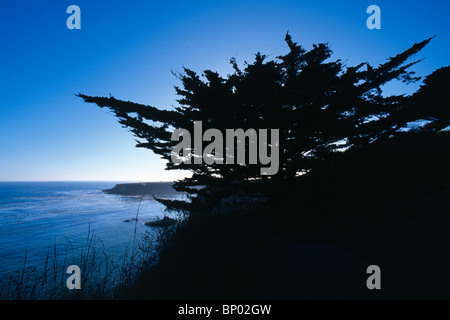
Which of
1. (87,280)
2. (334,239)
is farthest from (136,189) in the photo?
(334,239)

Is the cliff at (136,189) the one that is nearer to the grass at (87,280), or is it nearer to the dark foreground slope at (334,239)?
→ the grass at (87,280)

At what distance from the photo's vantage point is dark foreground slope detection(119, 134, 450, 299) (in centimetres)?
322

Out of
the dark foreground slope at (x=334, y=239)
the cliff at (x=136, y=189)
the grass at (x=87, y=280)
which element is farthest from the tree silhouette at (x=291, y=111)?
the cliff at (x=136, y=189)

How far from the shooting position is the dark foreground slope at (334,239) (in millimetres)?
3225

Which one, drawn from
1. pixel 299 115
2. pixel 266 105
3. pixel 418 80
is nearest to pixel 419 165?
pixel 418 80

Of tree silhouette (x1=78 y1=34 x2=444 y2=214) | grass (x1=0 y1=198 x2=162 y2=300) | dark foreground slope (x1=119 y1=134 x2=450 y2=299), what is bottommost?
grass (x1=0 y1=198 x2=162 y2=300)

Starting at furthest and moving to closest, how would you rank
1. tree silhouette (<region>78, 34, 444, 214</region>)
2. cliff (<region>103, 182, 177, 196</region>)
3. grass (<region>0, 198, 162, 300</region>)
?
cliff (<region>103, 182, 177, 196</region>) < tree silhouette (<region>78, 34, 444, 214</region>) < grass (<region>0, 198, 162, 300</region>)

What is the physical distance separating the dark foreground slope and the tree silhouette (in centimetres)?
66

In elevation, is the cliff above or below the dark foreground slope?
below

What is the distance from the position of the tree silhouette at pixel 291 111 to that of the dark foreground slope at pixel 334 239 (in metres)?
0.66

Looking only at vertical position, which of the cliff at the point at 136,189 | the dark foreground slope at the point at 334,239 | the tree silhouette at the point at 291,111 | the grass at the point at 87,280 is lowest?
the cliff at the point at 136,189

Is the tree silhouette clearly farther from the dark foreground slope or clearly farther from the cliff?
the cliff

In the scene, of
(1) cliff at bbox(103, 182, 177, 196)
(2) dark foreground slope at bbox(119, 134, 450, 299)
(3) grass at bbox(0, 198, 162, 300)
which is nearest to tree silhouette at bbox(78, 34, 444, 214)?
(2) dark foreground slope at bbox(119, 134, 450, 299)

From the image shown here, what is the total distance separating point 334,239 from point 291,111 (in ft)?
12.5
